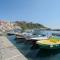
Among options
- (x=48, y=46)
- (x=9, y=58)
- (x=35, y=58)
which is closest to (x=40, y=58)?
(x=35, y=58)

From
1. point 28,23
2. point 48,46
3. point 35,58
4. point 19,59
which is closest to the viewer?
point 19,59

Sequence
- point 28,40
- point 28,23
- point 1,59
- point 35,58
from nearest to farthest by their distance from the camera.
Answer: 1. point 1,59
2. point 35,58
3. point 28,40
4. point 28,23

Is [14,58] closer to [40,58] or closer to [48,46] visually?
[40,58]

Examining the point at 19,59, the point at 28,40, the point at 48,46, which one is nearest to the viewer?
the point at 19,59

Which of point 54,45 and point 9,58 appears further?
point 54,45

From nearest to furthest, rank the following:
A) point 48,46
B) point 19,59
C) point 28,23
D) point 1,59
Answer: point 1,59
point 19,59
point 48,46
point 28,23

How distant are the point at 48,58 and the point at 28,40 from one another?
754 inches

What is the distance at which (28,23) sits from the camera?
196 meters

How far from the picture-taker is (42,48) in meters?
26.3

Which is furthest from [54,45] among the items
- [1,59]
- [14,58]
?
[1,59]

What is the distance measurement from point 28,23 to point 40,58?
17411 cm

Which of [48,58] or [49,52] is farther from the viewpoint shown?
[49,52]

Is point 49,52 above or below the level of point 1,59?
below

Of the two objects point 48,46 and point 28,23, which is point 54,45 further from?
point 28,23
